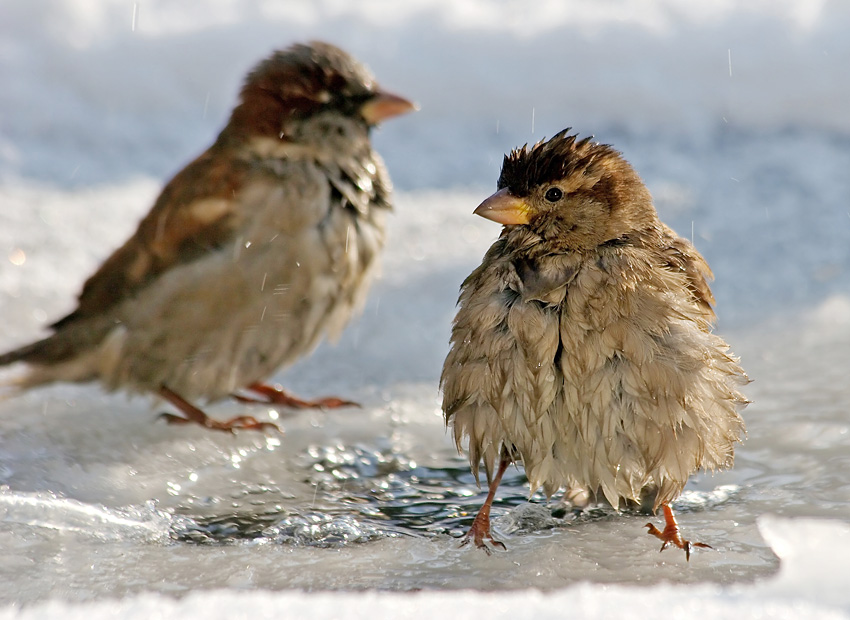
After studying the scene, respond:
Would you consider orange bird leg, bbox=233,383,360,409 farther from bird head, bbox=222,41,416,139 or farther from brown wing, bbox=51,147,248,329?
A: bird head, bbox=222,41,416,139

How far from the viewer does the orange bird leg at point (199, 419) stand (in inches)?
140

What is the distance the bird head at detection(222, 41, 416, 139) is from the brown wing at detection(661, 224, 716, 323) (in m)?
1.30

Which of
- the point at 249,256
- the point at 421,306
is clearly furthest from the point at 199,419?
the point at 421,306

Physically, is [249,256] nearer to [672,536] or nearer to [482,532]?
[482,532]

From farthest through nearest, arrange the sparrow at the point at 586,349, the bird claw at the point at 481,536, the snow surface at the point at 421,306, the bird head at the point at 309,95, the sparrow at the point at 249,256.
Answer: the bird head at the point at 309,95 < the sparrow at the point at 249,256 < the bird claw at the point at 481,536 < the sparrow at the point at 586,349 < the snow surface at the point at 421,306

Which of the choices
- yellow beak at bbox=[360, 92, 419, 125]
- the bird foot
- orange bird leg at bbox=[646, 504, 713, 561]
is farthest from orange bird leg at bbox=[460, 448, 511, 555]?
yellow beak at bbox=[360, 92, 419, 125]

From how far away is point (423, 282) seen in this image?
490 cm

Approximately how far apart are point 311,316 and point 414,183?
7.97 ft

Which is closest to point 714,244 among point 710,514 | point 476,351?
point 710,514

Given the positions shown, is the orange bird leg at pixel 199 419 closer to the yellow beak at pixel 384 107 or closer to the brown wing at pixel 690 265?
the yellow beak at pixel 384 107

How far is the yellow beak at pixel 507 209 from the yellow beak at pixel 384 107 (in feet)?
4.02

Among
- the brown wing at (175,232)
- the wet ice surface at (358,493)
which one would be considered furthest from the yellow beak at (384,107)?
the wet ice surface at (358,493)

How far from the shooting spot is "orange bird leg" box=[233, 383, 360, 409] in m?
3.77

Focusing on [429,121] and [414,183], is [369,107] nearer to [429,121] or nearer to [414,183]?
[414,183]
